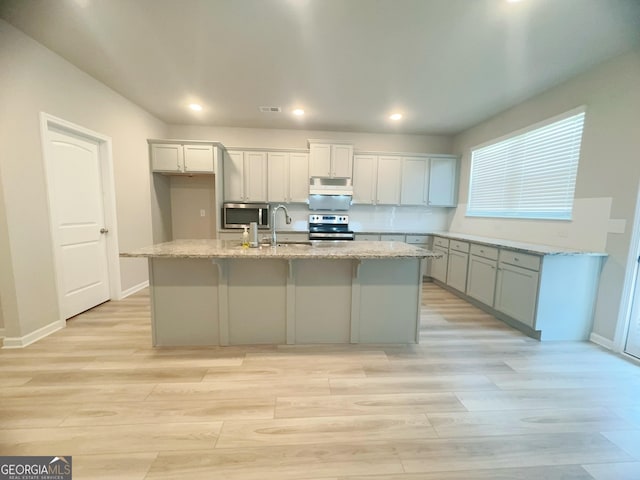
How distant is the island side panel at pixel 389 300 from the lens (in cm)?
255

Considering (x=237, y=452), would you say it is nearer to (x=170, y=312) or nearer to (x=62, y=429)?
(x=62, y=429)

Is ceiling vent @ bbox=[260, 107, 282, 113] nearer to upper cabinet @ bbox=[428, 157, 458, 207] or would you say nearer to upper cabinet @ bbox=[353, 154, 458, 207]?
upper cabinet @ bbox=[353, 154, 458, 207]

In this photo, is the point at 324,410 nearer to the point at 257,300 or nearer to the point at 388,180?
the point at 257,300

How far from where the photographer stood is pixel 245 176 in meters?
4.75

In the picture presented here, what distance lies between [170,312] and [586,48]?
14.8 feet

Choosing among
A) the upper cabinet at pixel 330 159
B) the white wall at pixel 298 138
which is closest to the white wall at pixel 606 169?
the white wall at pixel 298 138

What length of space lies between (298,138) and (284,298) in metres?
3.53

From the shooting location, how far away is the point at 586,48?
2377 millimetres

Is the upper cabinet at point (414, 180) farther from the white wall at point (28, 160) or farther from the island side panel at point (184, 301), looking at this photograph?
the white wall at point (28, 160)

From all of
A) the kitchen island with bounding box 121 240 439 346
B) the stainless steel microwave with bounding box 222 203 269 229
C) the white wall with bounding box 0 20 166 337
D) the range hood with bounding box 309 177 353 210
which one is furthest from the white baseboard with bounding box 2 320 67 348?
the range hood with bounding box 309 177 353 210

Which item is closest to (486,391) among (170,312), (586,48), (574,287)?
(574,287)

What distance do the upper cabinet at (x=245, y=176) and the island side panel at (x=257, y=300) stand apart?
2.62 meters

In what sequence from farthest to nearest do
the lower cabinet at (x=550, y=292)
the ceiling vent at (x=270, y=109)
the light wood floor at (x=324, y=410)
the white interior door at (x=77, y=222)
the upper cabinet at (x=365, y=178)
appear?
the upper cabinet at (x=365, y=178) → the ceiling vent at (x=270, y=109) → the white interior door at (x=77, y=222) → the lower cabinet at (x=550, y=292) → the light wood floor at (x=324, y=410)

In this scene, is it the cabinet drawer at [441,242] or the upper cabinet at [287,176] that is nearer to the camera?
the cabinet drawer at [441,242]
